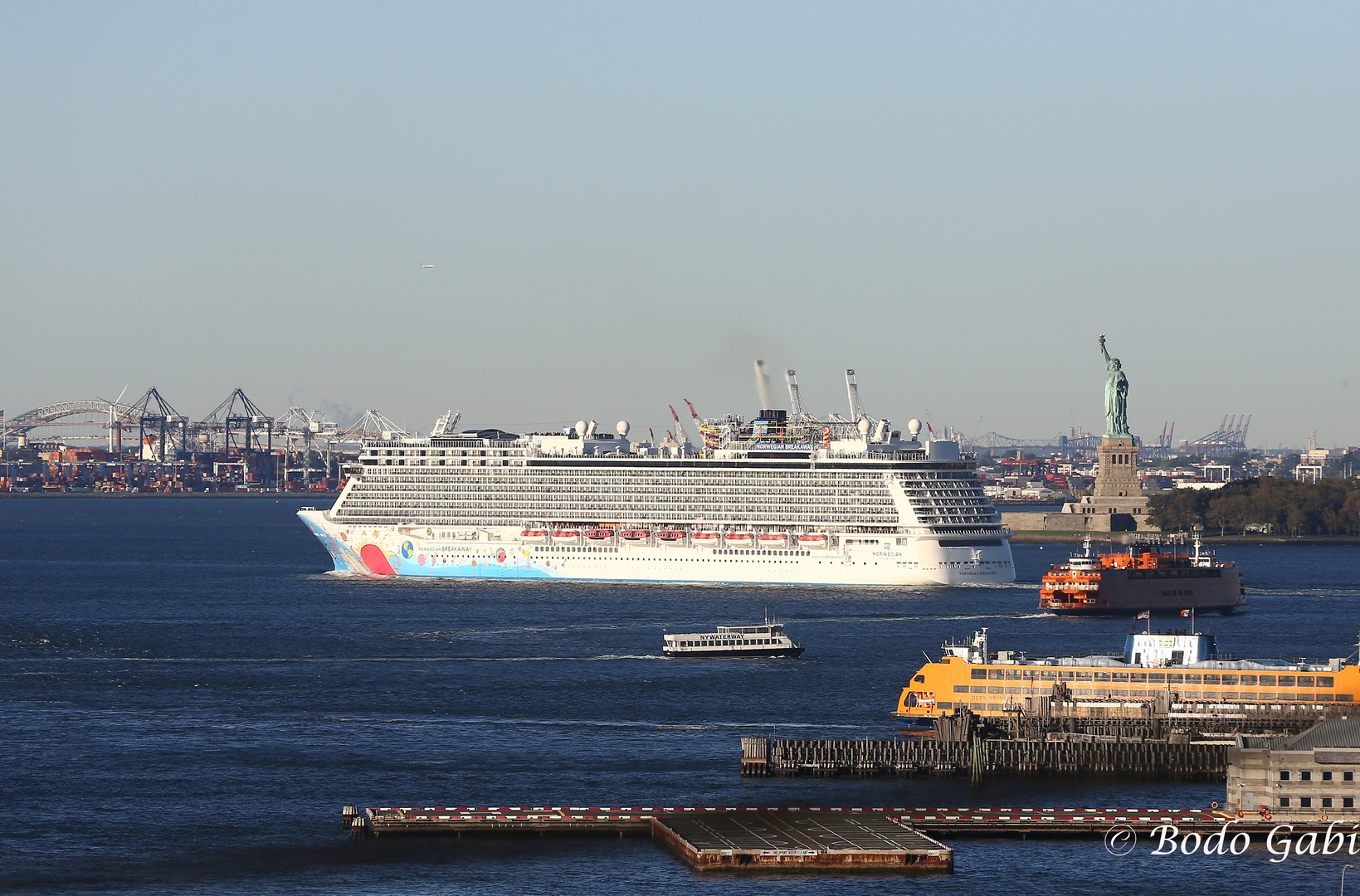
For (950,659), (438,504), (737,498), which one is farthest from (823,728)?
(438,504)

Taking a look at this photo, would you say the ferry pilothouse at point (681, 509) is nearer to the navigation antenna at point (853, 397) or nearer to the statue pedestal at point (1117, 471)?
the navigation antenna at point (853, 397)

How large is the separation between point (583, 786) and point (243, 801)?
745 cm

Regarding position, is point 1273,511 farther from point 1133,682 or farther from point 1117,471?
point 1133,682

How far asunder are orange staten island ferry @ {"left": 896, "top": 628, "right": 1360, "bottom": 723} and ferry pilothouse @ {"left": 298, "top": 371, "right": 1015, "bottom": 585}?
138 feet

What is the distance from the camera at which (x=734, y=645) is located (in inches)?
2717

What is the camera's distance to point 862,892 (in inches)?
1463

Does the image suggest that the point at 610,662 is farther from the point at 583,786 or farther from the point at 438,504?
the point at 438,504

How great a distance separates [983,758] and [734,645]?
2136cm

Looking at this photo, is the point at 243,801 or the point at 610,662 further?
the point at 610,662

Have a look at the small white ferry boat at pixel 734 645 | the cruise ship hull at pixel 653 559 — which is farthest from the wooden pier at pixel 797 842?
the cruise ship hull at pixel 653 559

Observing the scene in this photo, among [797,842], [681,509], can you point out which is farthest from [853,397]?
[797,842]

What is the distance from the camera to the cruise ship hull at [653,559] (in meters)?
96.4

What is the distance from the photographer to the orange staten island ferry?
52.1 m

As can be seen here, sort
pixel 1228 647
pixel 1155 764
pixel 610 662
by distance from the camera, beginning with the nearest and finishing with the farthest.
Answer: pixel 1155 764 → pixel 610 662 → pixel 1228 647
